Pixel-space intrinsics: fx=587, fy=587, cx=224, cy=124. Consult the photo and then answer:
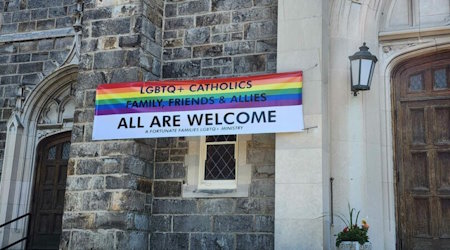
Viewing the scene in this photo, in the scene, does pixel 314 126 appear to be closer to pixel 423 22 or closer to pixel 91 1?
pixel 423 22

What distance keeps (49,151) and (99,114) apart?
285cm

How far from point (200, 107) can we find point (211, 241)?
193cm

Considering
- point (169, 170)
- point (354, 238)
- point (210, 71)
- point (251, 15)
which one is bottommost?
point (354, 238)

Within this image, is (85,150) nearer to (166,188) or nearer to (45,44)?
(166,188)

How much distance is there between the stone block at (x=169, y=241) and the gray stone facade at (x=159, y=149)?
0.05ft

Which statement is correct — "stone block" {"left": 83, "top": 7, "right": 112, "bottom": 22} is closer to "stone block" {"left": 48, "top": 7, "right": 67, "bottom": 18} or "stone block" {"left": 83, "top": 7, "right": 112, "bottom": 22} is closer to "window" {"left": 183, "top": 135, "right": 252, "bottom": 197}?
"stone block" {"left": 48, "top": 7, "right": 67, "bottom": 18}

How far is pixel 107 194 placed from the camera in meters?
8.49

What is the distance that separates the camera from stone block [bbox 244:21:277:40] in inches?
349

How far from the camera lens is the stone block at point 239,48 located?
29.3 ft

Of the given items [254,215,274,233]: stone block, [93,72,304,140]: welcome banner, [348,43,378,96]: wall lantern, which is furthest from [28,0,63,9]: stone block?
[348,43,378,96]: wall lantern

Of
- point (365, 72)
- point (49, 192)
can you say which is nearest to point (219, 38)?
point (365, 72)

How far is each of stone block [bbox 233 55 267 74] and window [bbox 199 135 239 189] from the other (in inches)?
40.6

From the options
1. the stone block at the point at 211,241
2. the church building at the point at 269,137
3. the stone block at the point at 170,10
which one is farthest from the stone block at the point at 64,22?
the stone block at the point at 211,241

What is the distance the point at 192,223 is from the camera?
8.64 metres
